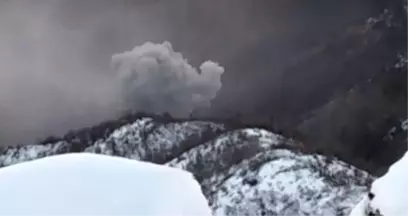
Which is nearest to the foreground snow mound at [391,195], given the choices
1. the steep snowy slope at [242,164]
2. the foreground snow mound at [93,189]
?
the foreground snow mound at [93,189]

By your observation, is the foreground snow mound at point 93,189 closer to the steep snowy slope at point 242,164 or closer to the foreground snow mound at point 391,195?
the foreground snow mound at point 391,195

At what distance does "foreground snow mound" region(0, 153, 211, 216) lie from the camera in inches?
383

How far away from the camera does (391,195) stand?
10.9 m

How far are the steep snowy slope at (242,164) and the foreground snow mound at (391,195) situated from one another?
58516mm

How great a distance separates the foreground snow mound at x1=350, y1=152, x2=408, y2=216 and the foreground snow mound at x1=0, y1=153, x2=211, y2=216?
9.11 ft

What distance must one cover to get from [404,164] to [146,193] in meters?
4.33

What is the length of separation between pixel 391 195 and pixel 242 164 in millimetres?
75857

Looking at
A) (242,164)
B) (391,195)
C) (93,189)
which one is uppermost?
(242,164)

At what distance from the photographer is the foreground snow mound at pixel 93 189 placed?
31.9 feet

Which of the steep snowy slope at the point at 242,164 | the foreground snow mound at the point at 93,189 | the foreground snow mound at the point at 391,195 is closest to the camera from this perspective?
the foreground snow mound at the point at 93,189

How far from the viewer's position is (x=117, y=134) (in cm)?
10919

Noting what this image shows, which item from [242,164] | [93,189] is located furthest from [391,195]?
[242,164]

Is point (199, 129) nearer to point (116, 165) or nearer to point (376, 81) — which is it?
point (376, 81)

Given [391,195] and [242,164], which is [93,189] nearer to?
[391,195]
